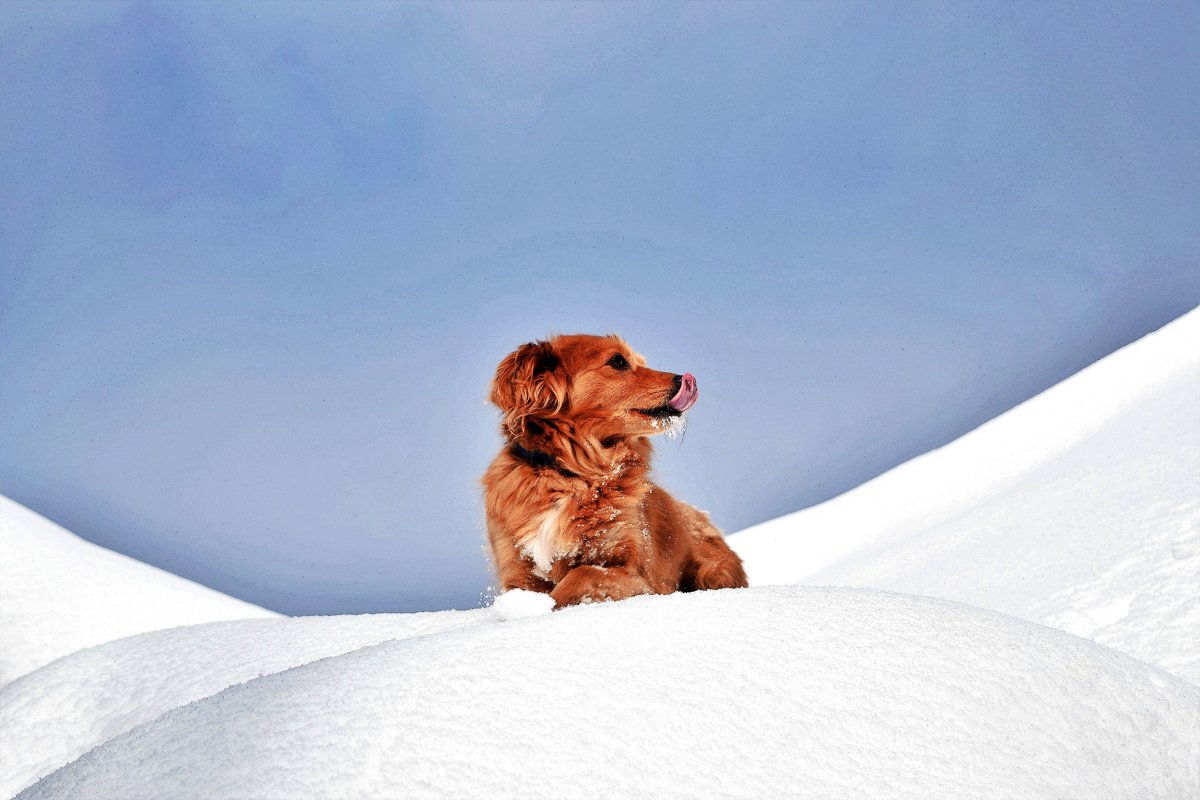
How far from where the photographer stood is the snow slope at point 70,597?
4.21 meters

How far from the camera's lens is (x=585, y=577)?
2.51m

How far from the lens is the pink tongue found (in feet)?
9.57

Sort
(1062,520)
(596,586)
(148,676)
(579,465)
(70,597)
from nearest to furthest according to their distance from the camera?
(596,586)
(579,465)
(148,676)
(1062,520)
(70,597)

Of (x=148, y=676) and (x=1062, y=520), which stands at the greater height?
(x=1062, y=520)

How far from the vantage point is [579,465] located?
114 inches

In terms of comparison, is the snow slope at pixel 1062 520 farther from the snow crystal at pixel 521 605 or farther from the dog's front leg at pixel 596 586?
the snow crystal at pixel 521 605

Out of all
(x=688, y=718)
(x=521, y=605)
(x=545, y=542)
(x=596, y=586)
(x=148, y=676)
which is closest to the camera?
(x=688, y=718)

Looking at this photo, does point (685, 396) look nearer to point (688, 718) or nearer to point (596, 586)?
point (596, 586)

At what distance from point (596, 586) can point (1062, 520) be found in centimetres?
292

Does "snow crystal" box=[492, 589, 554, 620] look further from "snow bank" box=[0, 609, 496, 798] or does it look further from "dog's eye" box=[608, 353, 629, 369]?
"dog's eye" box=[608, 353, 629, 369]

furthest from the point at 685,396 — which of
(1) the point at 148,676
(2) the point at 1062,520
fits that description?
(2) the point at 1062,520

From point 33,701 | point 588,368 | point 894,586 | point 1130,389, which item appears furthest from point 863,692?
point 1130,389

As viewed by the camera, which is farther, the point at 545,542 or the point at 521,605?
the point at 545,542

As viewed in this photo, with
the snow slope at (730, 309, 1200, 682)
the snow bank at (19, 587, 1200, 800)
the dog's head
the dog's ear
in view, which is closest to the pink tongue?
the dog's head
